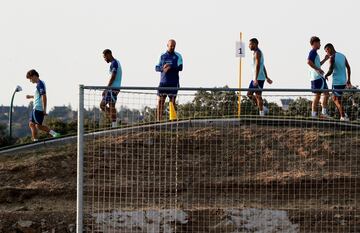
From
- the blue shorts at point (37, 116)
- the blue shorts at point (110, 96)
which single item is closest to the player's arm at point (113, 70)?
the blue shorts at point (37, 116)

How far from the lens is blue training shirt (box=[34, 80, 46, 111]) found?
17172 millimetres

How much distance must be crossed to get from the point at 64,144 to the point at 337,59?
5.32 metres

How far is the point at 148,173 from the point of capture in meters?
15.0

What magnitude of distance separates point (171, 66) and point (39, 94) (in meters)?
2.50

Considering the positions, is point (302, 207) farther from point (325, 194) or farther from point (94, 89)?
point (94, 89)

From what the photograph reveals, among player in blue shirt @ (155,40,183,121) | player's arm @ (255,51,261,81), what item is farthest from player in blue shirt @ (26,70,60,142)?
player's arm @ (255,51,261,81)

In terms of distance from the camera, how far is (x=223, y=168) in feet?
51.7

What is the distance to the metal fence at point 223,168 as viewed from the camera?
14.4 m

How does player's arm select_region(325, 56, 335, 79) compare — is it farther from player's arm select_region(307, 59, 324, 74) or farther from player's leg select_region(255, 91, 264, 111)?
player's leg select_region(255, 91, 264, 111)

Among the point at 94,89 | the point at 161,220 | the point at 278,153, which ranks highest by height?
the point at 94,89

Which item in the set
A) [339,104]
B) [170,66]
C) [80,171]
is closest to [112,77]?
[170,66]

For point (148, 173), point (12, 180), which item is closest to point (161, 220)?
point (148, 173)

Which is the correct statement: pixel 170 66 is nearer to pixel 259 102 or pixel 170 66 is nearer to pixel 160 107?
pixel 259 102

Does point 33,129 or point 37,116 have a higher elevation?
point 37,116
